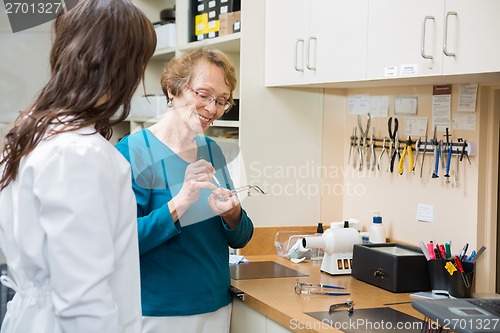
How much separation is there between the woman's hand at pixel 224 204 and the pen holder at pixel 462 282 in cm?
70

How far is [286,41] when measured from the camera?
2648 millimetres

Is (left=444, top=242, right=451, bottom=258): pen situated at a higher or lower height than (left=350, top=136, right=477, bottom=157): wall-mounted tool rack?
lower

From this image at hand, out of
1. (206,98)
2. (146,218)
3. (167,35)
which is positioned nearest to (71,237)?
(146,218)

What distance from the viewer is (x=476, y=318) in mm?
1435

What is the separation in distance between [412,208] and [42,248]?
1679mm

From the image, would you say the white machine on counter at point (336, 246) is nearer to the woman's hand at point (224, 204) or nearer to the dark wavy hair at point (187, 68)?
the woman's hand at point (224, 204)

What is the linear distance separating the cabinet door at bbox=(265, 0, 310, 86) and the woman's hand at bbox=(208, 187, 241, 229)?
0.72 m

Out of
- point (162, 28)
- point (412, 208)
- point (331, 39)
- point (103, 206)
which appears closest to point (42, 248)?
point (103, 206)

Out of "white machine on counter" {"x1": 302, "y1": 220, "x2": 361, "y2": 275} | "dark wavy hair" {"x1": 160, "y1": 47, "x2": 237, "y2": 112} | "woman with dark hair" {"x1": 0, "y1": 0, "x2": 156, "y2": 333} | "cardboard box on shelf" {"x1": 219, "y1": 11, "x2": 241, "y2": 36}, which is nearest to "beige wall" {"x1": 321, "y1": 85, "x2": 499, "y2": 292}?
"white machine on counter" {"x1": 302, "y1": 220, "x2": 361, "y2": 275}

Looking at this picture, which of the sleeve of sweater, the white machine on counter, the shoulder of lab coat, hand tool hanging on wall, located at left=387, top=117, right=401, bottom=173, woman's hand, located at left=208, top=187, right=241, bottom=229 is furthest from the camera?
hand tool hanging on wall, located at left=387, top=117, right=401, bottom=173

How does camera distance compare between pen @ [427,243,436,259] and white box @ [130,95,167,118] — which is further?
white box @ [130,95,167,118]

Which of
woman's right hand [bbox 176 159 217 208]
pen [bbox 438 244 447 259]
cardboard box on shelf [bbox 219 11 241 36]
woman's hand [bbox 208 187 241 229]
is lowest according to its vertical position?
pen [bbox 438 244 447 259]

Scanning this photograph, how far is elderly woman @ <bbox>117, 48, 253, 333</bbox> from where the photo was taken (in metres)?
1.96

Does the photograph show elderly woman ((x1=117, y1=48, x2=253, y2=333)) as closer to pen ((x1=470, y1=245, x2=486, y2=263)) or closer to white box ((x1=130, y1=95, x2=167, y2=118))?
pen ((x1=470, y1=245, x2=486, y2=263))
